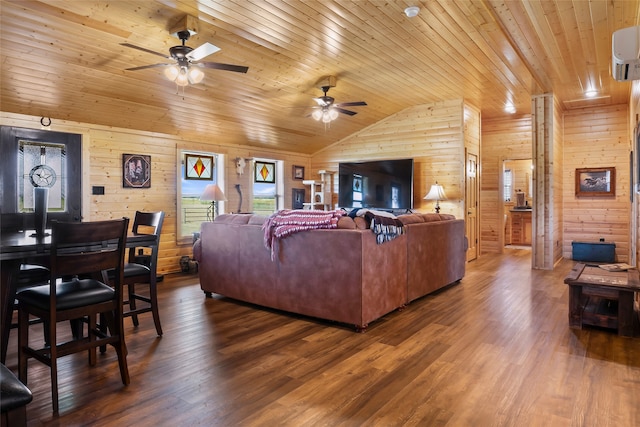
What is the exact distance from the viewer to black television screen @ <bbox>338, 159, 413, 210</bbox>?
7082 millimetres

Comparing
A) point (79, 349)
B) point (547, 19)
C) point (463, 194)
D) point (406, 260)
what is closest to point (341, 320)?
point (406, 260)

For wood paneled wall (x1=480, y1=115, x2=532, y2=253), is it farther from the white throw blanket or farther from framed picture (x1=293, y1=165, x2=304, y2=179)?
the white throw blanket

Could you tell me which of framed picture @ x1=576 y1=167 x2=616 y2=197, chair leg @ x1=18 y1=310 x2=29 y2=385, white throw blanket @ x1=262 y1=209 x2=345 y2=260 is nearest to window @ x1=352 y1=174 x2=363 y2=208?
white throw blanket @ x1=262 y1=209 x2=345 y2=260

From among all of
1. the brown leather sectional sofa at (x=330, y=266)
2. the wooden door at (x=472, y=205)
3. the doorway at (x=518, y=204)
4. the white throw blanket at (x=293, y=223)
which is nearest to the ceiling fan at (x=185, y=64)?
the white throw blanket at (x=293, y=223)

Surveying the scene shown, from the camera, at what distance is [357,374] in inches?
101

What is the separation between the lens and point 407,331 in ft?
11.2

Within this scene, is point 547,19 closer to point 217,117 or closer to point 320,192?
point 217,117

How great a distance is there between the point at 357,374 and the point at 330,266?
3.71 feet

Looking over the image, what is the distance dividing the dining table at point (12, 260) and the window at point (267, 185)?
188 inches

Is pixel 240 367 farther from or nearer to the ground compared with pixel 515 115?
nearer to the ground

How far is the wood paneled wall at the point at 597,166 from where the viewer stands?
7246 mm

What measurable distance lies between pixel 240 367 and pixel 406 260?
2094mm

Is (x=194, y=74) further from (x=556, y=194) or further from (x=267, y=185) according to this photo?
(x=556, y=194)

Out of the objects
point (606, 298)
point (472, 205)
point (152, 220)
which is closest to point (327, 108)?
point (152, 220)
